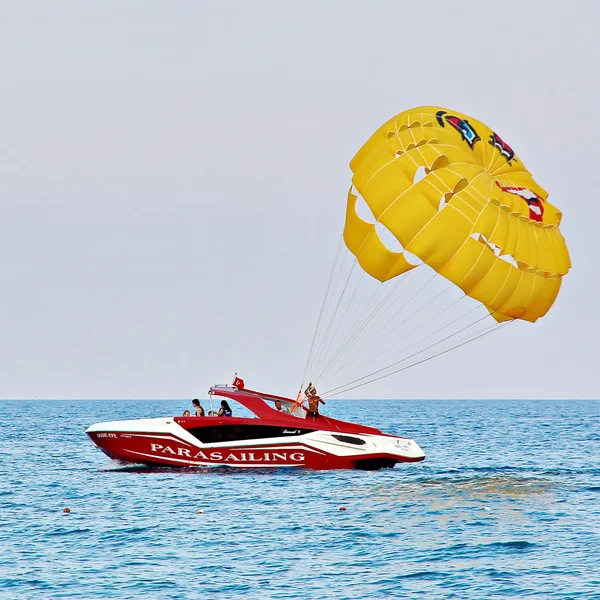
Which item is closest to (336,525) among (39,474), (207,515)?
(207,515)

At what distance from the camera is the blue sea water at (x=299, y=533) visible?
20469 millimetres

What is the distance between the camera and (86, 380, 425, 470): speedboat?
33.8 metres

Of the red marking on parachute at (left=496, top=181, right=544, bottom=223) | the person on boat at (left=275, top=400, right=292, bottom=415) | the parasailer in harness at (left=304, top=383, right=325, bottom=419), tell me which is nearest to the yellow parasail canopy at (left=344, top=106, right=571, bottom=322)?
the red marking on parachute at (left=496, top=181, right=544, bottom=223)

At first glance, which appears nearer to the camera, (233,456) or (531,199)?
(531,199)

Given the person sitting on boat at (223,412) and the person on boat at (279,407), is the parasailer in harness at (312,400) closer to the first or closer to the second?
the person on boat at (279,407)

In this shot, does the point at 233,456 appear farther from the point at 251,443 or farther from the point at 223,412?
the point at 223,412

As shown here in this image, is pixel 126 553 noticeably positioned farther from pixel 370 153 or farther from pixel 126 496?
pixel 370 153

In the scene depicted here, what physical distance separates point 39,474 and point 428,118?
1970cm

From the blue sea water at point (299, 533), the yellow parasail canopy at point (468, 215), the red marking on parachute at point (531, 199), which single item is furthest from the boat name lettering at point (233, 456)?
the red marking on parachute at point (531, 199)

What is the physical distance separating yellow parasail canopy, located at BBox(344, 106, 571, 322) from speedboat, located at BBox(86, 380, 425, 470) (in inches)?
242

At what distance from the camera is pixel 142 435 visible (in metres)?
33.9

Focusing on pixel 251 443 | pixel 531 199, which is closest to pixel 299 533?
pixel 251 443

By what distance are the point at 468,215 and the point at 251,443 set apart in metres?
10.6

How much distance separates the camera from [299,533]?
1001 inches
